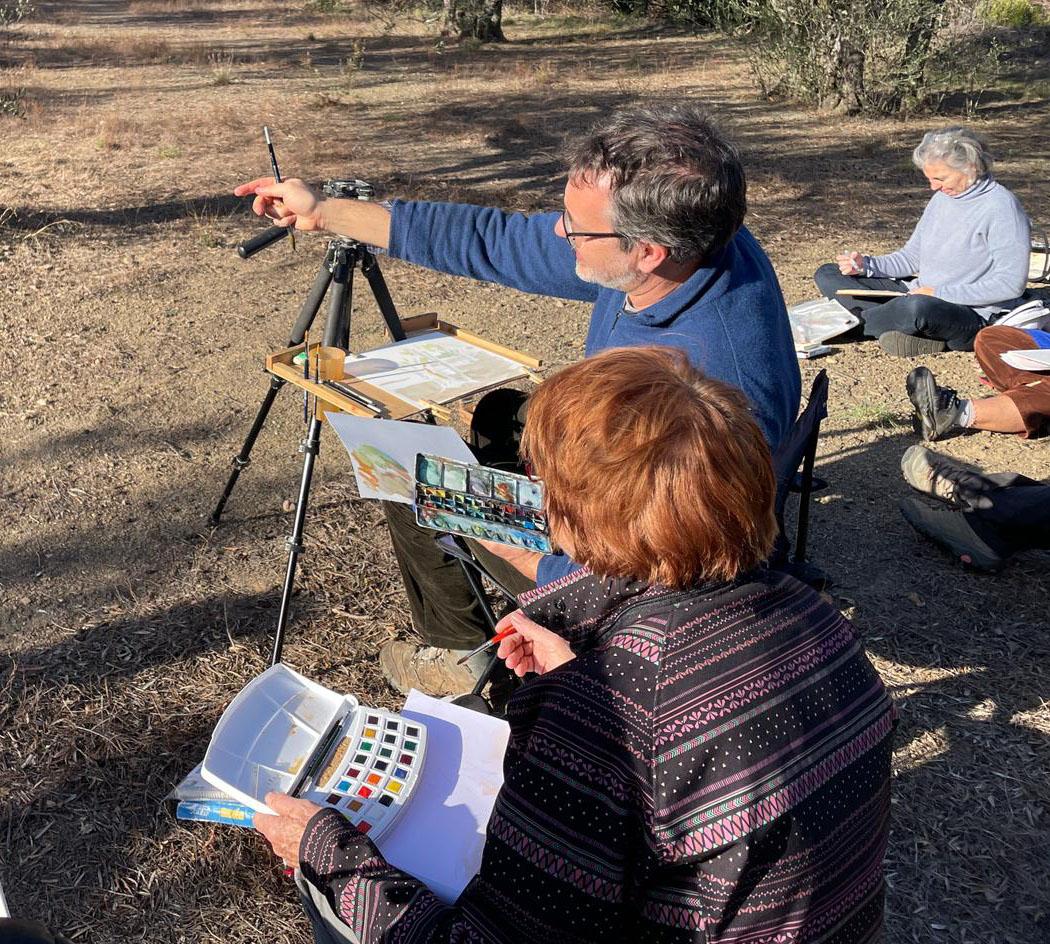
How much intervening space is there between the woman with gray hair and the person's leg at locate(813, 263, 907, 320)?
0.26 feet

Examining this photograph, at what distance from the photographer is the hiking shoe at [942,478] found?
3.59 metres

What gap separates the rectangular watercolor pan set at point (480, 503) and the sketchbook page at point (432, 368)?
0.52m

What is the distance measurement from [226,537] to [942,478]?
2585 millimetres

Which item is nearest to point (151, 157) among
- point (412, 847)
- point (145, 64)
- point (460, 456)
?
point (145, 64)

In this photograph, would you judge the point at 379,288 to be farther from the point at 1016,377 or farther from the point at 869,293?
the point at 869,293

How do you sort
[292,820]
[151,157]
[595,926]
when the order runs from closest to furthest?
[595,926] → [292,820] → [151,157]

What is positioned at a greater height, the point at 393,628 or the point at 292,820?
the point at 292,820

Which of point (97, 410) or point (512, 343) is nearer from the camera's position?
point (97, 410)

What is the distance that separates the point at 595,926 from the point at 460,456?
127 centimetres

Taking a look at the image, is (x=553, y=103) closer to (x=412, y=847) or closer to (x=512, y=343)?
(x=512, y=343)

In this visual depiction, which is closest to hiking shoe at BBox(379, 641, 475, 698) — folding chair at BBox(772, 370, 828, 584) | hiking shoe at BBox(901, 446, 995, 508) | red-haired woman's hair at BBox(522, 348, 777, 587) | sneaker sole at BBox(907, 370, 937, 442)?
folding chair at BBox(772, 370, 828, 584)

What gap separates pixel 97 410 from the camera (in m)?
4.32

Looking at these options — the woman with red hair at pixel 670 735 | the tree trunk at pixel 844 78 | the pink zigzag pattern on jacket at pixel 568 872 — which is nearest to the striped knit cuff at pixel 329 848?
the woman with red hair at pixel 670 735

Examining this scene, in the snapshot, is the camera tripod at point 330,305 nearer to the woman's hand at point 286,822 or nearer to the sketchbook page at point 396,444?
the sketchbook page at point 396,444
